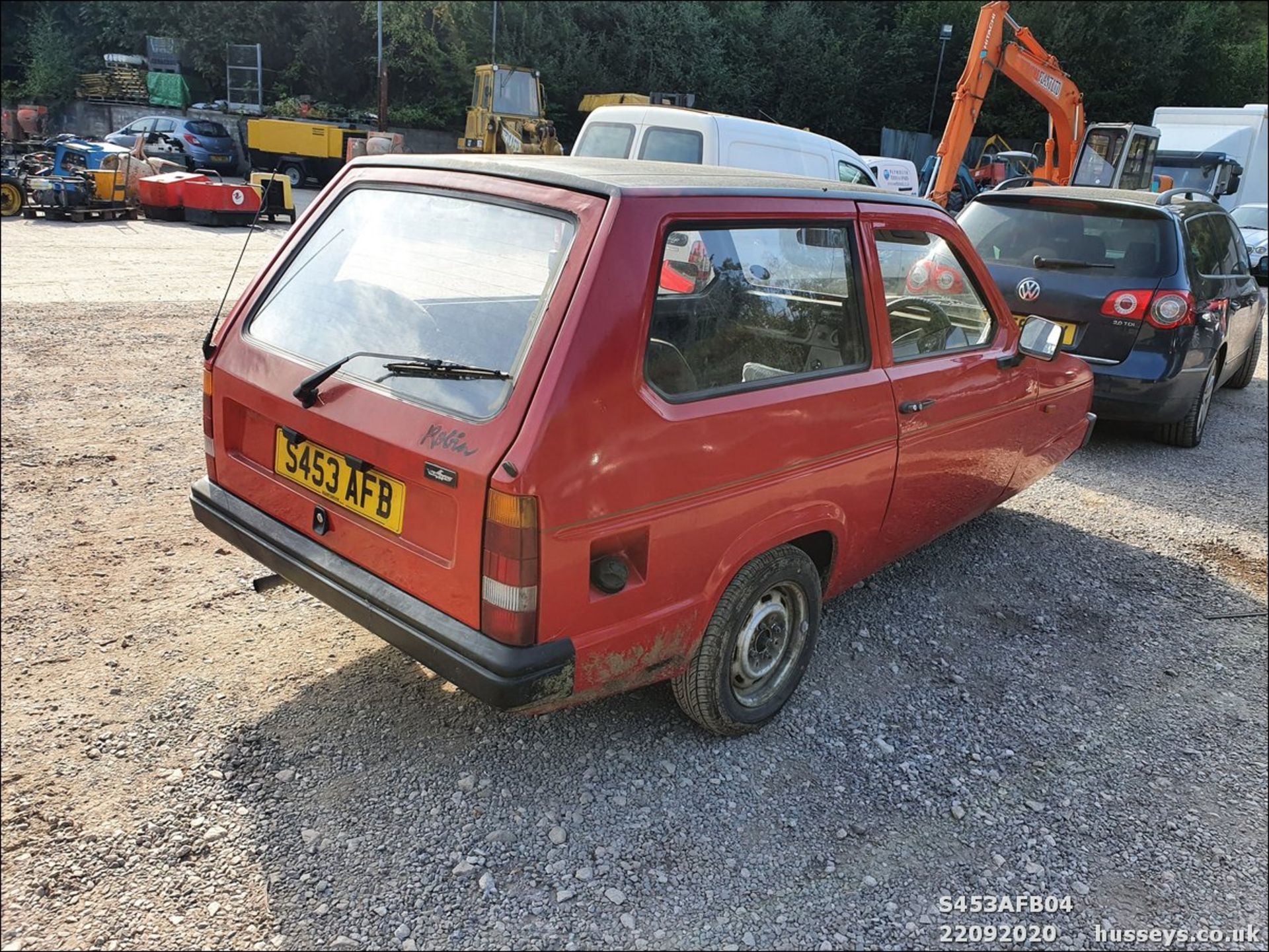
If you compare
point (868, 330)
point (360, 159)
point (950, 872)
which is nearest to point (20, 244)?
point (360, 159)

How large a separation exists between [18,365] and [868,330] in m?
6.22

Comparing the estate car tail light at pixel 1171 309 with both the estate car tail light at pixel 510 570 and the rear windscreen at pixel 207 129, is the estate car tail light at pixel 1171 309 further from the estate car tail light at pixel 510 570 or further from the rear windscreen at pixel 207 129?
the rear windscreen at pixel 207 129

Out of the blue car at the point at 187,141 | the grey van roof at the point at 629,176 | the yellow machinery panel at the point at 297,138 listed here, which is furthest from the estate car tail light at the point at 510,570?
the blue car at the point at 187,141

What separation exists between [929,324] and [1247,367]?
6.99 metres

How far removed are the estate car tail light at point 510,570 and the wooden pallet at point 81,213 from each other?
16.7 m

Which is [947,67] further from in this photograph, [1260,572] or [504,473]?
[504,473]

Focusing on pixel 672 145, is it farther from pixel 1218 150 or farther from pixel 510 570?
pixel 1218 150

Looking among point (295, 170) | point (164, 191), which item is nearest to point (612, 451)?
point (164, 191)

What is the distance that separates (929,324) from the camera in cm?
373

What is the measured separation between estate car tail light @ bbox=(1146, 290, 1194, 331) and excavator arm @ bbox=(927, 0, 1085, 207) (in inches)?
303

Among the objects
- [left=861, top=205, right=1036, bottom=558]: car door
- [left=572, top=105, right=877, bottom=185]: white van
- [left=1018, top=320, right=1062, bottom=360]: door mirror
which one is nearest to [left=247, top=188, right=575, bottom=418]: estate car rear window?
[left=861, top=205, right=1036, bottom=558]: car door

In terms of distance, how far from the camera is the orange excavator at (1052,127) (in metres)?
13.1

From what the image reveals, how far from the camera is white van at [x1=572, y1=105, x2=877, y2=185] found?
30.8 ft

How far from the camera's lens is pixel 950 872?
8.77 feet
